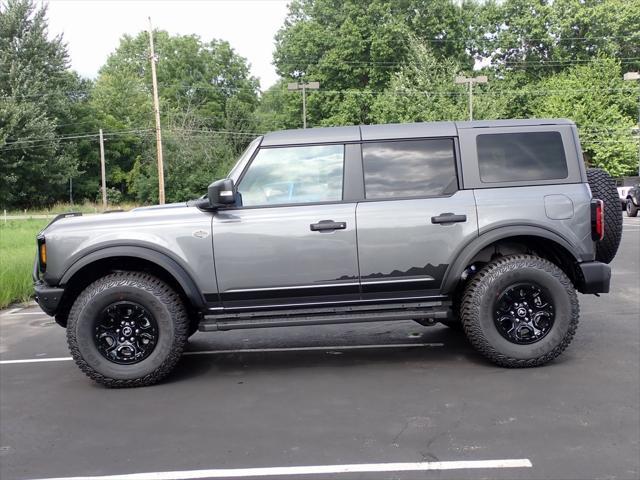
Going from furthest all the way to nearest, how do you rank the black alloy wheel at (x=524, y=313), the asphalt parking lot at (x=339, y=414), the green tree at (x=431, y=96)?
the green tree at (x=431, y=96)
the black alloy wheel at (x=524, y=313)
the asphalt parking lot at (x=339, y=414)

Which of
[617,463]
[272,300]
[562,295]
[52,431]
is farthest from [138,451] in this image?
[562,295]

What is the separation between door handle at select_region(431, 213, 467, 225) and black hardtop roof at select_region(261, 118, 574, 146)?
0.73m

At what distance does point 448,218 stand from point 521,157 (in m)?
0.87

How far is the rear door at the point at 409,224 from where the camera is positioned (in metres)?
5.01

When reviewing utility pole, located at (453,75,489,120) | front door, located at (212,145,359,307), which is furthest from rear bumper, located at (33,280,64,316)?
utility pole, located at (453,75,489,120)

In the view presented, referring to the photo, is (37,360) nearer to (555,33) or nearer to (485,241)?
(485,241)

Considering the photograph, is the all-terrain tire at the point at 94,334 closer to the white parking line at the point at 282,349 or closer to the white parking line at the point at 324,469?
the white parking line at the point at 282,349

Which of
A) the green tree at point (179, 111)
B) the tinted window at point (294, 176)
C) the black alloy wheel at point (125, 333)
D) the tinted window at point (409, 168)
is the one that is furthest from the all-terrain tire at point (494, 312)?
the green tree at point (179, 111)

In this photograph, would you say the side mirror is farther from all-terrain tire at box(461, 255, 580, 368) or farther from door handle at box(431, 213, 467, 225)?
all-terrain tire at box(461, 255, 580, 368)

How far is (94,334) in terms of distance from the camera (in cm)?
501

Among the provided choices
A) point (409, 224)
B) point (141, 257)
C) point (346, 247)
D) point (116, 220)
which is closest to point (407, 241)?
point (409, 224)

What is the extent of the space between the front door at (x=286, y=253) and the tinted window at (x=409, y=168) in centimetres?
33

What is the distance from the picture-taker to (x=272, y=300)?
5062mm

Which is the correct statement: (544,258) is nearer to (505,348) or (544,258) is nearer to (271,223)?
(505,348)
